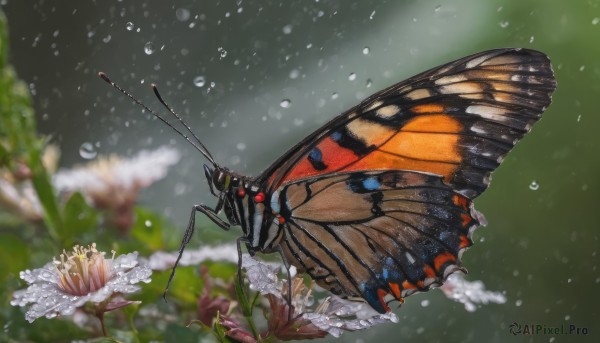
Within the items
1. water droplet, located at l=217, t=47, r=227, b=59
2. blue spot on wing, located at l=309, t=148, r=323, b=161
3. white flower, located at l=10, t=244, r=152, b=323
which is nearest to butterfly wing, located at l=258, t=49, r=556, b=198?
blue spot on wing, located at l=309, t=148, r=323, b=161

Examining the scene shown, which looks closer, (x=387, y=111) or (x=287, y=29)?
(x=387, y=111)

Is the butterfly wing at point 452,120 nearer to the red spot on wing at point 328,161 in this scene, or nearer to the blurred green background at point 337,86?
the red spot on wing at point 328,161

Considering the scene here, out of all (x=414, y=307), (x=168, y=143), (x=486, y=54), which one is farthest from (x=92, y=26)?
(x=486, y=54)

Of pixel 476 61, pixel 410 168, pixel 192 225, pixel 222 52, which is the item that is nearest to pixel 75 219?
pixel 192 225

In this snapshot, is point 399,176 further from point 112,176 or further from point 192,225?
point 112,176

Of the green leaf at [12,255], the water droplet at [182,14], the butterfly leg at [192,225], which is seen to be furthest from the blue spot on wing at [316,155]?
the water droplet at [182,14]

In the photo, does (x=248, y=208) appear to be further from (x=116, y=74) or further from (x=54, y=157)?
(x=116, y=74)
